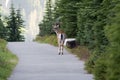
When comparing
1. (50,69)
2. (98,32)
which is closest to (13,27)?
(98,32)

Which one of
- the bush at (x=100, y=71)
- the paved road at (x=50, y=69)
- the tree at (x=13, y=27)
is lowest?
the tree at (x=13, y=27)

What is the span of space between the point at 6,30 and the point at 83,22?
153 feet

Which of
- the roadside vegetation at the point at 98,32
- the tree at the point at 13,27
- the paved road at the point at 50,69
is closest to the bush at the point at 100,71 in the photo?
the roadside vegetation at the point at 98,32

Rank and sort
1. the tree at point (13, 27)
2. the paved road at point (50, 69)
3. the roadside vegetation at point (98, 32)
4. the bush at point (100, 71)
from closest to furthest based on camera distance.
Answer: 1. the roadside vegetation at point (98, 32)
2. the bush at point (100, 71)
3. the paved road at point (50, 69)
4. the tree at point (13, 27)

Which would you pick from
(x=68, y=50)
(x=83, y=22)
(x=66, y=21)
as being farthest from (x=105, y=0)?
(x=66, y=21)

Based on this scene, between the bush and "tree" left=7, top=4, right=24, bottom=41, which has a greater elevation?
the bush

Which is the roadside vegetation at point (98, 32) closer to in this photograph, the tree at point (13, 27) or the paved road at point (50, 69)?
the paved road at point (50, 69)

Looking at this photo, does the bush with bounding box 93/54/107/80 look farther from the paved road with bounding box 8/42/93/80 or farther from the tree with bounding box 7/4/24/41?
the tree with bounding box 7/4/24/41

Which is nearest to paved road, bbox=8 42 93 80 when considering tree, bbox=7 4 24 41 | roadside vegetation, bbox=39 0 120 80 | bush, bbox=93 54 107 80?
roadside vegetation, bbox=39 0 120 80

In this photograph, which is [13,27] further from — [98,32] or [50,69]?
[50,69]

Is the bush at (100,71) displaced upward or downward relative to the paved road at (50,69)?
upward

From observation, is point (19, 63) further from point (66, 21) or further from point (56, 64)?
point (66, 21)

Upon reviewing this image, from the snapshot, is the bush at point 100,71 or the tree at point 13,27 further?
the tree at point 13,27

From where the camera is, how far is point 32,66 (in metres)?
23.6
